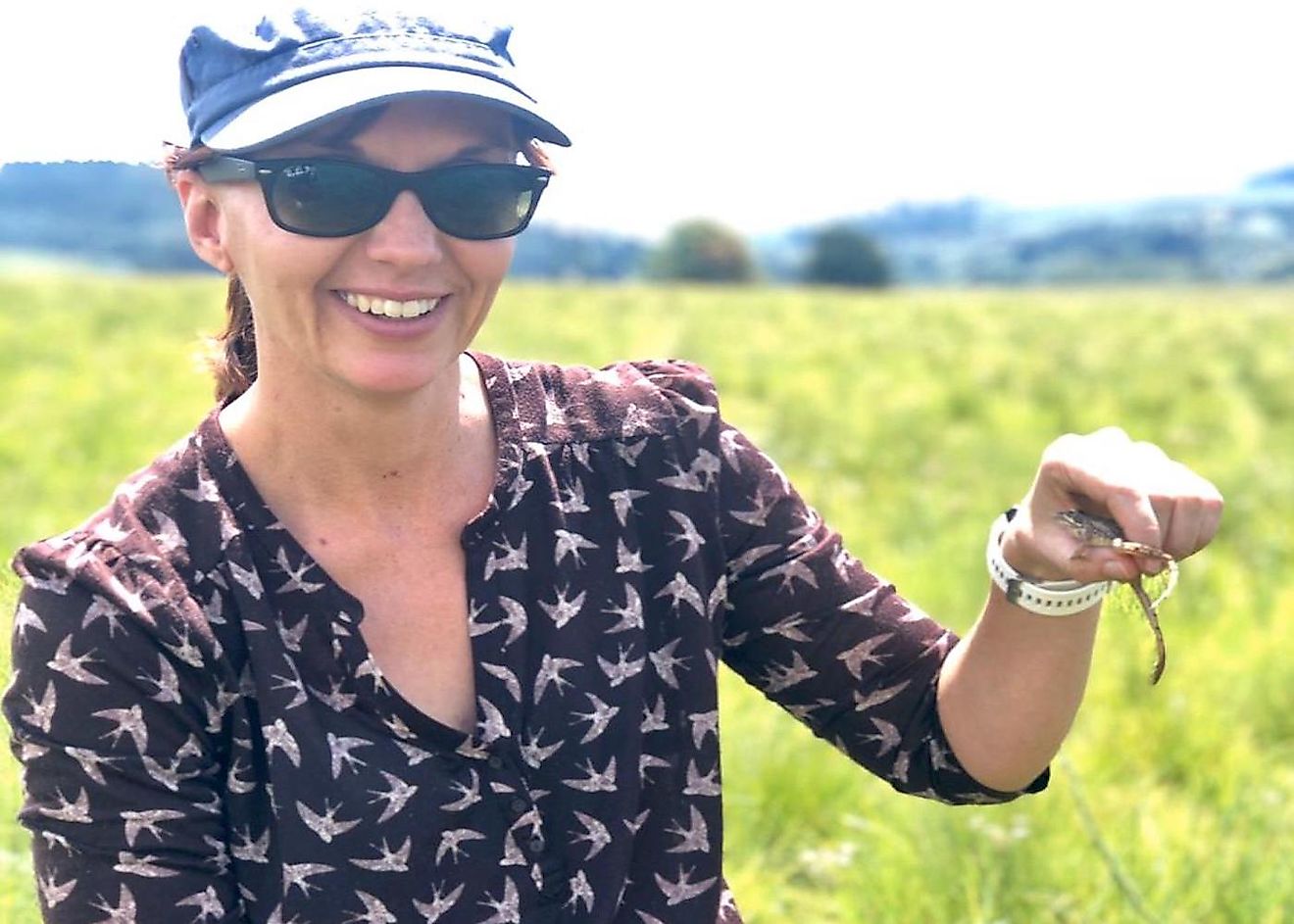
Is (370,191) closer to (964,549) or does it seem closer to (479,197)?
(479,197)

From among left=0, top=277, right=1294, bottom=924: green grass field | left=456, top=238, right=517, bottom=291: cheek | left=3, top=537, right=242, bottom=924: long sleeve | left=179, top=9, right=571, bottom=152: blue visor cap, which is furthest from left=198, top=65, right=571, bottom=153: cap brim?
left=0, top=277, right=1294, bottom=924: green grass field

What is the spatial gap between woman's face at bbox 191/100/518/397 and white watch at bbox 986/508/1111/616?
542mm

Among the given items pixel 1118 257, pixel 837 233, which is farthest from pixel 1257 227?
pixel 837 233

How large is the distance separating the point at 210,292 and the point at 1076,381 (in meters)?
11.9

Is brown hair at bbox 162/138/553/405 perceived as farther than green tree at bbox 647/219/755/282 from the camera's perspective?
No

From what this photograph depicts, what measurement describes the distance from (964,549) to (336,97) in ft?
11.1

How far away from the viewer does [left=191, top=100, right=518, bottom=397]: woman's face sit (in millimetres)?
1274

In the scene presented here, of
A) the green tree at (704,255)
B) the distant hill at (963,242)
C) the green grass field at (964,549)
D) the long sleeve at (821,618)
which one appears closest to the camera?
the long sleeve at (821,618)

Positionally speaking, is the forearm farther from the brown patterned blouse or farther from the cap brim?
the cap brim

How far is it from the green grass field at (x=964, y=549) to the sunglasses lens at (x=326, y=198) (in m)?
0.47

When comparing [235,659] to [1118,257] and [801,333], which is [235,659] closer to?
[801,333]

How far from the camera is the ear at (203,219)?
135 centimetres

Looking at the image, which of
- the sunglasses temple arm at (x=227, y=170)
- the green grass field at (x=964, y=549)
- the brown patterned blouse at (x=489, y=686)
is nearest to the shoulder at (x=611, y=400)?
the brown patterned blouse at (x=489, y=686)

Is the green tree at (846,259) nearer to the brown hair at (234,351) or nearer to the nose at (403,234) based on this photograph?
the brown hair at (234,351)
